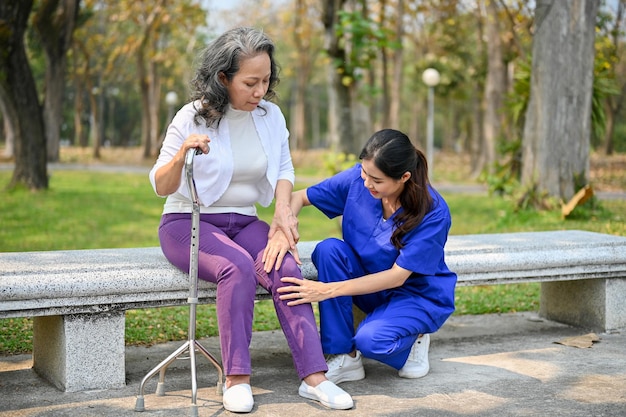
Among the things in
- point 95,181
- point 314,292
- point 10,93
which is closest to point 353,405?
point 314,292

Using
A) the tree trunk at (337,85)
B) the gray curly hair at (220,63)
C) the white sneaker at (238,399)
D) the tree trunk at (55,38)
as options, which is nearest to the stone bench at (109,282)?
the white sneaker at (238,399)

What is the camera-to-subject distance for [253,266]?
148 inches

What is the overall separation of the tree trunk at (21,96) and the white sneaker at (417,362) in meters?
10.0

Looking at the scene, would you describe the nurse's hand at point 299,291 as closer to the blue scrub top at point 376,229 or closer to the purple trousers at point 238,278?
the purple trousers at point 238,278

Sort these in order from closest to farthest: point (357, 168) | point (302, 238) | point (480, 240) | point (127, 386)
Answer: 1. point (127, 386)
2. point (357, 168)
3. point (480, 240)
4. point (302, 238)

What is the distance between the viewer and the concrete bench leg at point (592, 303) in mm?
4941

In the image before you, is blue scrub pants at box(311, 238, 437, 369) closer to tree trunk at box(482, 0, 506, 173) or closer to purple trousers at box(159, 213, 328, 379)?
purple trousers at box(159, 213, 328, 379)

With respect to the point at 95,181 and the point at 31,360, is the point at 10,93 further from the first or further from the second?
the point at 31,360

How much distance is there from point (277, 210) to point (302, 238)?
567cm

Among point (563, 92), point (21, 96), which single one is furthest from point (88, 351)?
point (21, 96)

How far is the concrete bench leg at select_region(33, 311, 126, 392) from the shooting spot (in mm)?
3715

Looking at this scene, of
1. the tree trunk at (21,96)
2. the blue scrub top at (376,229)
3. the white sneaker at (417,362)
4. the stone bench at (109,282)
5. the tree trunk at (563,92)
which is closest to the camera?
the stone bench at (109,282)

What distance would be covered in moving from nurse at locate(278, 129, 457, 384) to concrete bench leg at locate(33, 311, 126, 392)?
77 centimetres

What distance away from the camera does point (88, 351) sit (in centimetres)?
375
